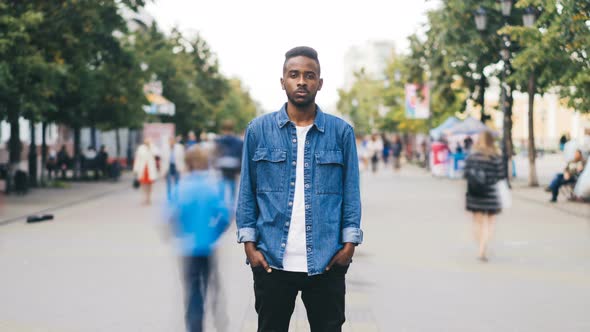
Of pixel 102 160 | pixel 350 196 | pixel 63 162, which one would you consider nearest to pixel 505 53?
pixel 102 160

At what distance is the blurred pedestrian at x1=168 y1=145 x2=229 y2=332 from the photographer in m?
5.58

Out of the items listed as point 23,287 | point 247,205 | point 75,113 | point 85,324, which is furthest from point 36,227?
point 75,113

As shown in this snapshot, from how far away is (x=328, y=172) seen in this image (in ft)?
12.0

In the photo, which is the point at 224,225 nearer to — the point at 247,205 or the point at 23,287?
the point at 247,205

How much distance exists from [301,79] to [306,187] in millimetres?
476

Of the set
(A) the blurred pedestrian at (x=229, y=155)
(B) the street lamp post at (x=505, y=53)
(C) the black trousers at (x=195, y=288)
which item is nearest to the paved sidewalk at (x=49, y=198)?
(A) the blurred pedestrian at (x=229, y=155)

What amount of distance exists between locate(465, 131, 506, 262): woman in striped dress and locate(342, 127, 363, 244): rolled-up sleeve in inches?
285

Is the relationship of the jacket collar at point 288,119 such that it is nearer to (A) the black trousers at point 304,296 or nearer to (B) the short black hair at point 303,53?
(B) the short black hair at point 303,53

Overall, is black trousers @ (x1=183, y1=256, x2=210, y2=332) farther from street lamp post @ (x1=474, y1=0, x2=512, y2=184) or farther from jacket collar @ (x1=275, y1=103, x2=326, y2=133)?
street lamp post @ (x1=474, y1=0, x2=512, y2=184)

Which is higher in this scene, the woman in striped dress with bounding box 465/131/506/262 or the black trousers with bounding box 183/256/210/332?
the woman in striped dress with bounding box 465/131/506/262

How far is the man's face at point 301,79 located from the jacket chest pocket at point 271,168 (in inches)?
9.7

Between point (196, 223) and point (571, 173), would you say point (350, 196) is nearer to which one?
point (196, 223)

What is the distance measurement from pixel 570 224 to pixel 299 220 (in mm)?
12891

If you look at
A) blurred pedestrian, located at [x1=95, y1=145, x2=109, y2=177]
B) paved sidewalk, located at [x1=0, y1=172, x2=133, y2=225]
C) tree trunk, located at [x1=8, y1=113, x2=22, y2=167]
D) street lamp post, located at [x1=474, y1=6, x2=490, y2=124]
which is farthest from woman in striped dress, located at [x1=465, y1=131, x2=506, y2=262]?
blurred pedestrian, located at [x1=95, y1=145, x2=109, y2=177]
